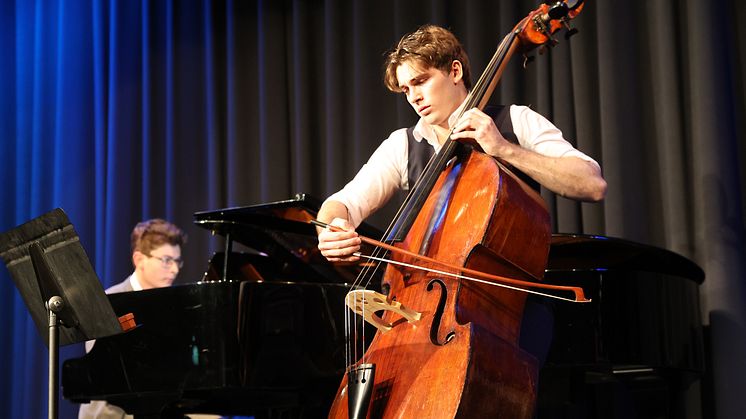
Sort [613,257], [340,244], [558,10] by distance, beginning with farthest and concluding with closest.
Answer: [613,257] < [558,10] < [340,244]

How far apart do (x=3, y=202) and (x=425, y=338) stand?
4401 millimetres

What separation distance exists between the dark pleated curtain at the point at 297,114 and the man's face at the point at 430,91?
5.30ft

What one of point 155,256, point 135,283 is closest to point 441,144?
point 155,256

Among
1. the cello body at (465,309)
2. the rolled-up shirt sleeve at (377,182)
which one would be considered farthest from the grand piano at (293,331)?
the cello body at (465,309)

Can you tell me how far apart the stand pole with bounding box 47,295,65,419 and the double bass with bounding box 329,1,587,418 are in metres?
0.83

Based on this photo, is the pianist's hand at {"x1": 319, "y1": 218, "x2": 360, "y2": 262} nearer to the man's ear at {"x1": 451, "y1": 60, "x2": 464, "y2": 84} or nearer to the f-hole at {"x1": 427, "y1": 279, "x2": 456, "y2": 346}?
the f-hole at {"x1": 427, "y1": 279, "x2": 456, "y2": 346}

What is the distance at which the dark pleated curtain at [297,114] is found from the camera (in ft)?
12.0

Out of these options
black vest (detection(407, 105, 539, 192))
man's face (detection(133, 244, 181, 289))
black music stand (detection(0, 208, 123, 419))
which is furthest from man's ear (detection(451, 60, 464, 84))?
man's face (detection(133, 244, 181, 289))

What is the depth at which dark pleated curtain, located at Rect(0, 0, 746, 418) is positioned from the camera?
3664mm

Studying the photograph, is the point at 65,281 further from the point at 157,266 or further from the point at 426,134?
the point at 157,266

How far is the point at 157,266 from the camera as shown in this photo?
445 centimetres

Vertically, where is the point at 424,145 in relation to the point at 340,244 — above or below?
above

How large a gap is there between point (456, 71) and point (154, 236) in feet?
8.06

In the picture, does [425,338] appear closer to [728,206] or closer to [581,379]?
[581,379]
